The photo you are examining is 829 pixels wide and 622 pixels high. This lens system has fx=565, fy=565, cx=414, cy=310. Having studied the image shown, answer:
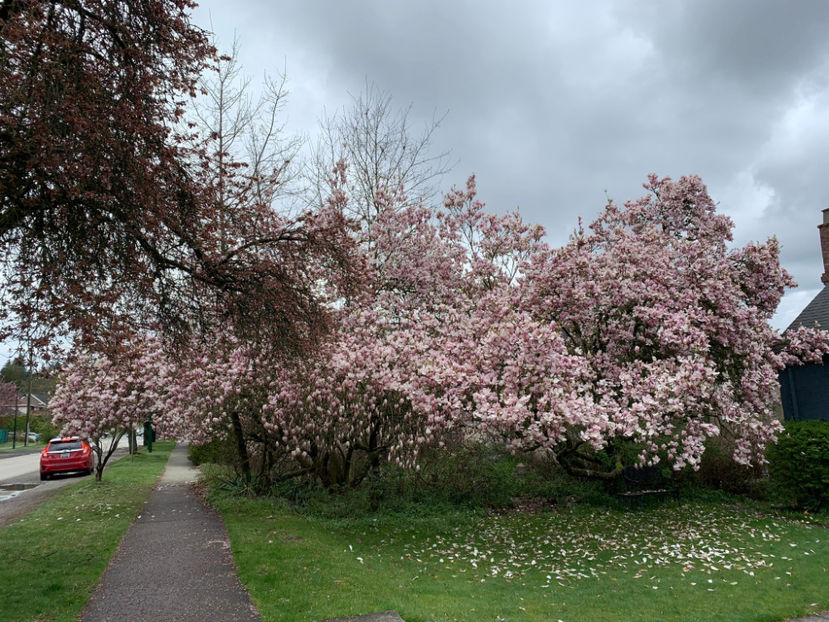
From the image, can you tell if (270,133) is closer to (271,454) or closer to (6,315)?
(271,454)

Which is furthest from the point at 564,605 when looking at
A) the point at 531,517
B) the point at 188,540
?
the point at 188,540

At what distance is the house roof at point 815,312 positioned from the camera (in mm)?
15246

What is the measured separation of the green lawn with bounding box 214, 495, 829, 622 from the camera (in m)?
5.81

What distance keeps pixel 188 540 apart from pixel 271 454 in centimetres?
397

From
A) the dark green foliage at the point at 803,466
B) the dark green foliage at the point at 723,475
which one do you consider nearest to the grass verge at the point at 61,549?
the dark green foliage at the point at 723,475

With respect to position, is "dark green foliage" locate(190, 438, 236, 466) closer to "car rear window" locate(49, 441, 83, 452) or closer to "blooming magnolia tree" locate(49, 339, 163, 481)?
"blooming magnolia tree" locate(49, 339, 163, 481)

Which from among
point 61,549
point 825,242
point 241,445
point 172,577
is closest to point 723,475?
point 825,242

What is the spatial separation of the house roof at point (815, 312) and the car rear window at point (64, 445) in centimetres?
2436

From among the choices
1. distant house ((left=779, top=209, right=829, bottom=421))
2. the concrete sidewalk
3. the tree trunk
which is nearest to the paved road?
the concrete sidewalk

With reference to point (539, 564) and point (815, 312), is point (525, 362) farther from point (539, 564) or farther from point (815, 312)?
point (815, 312)

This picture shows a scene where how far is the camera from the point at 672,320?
928 cm

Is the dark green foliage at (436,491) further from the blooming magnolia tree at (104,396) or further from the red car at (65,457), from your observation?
the red car at (65,457)

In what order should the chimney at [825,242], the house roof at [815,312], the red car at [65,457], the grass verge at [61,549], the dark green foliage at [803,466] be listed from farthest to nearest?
the red car at [65,457]
the chimney at [825,242]
the house roof at [815,312]
the dark green foliage at [803,466]
the grass verge at [61,549]

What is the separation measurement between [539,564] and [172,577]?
476 cm
